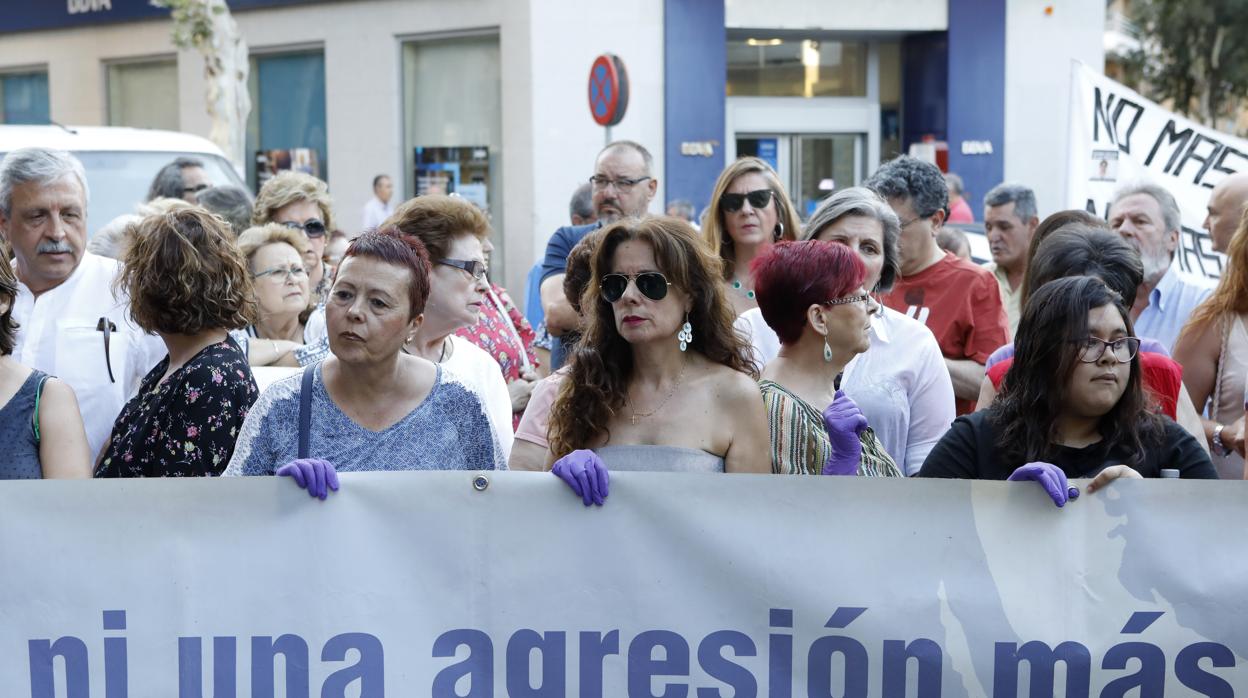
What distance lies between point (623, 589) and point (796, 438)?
0.63m

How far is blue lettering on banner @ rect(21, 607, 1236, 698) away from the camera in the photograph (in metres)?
3.39

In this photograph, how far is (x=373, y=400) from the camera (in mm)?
3684

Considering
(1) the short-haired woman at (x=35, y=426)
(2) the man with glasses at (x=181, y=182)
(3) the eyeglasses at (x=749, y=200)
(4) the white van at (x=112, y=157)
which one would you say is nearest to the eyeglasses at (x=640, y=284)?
(1) the short-haired woman at (x=35, y=426)

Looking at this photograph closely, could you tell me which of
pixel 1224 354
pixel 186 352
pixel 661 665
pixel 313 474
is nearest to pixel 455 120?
pixel 1224 354

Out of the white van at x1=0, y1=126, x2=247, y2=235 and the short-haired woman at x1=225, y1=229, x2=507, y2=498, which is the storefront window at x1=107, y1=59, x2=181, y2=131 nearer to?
the white van at x1=0, y1=126, x2=247, y2=235

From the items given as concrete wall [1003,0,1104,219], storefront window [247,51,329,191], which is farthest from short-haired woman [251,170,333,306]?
concrete wall [1003,0,1104,219]

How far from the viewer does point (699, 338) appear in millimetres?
3811

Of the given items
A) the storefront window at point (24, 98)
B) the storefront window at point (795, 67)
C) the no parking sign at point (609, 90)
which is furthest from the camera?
the storefront window at point (24, 98)

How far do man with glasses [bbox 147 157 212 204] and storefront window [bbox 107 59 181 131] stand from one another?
14.5m

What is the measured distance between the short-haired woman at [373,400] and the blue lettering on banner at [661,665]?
1.48 ft

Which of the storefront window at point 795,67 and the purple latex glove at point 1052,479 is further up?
the storefront window at point 795,67

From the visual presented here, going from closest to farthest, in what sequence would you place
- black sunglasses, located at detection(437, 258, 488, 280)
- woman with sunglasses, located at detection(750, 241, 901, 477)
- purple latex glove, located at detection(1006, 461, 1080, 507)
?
purple latex glove, located at detection(1006, 461, 1080, 507) < woman with sunglasses, located at detection(750, 241, 901, 477) < black sunglasses, located at detection(437, 258, 488, 280)

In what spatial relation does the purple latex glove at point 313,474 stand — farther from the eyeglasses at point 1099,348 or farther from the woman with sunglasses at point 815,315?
the eyeglasses at point 1099,348

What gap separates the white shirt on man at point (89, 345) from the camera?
4621mm
